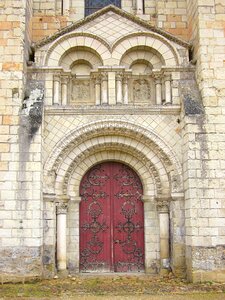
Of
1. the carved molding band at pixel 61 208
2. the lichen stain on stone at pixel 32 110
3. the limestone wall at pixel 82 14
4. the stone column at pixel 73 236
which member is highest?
the limestone wall at pixel 82 14

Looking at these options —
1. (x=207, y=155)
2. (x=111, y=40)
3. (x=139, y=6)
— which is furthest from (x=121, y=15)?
(x=207, y=155)

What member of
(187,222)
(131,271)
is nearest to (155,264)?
(131,271)

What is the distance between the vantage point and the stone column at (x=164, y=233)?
9.05 meters

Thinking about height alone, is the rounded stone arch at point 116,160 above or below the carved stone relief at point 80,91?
below

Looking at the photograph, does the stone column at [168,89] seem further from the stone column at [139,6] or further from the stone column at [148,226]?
the stone column at [148,226]

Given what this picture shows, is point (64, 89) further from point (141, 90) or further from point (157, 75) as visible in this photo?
point (157, 75)

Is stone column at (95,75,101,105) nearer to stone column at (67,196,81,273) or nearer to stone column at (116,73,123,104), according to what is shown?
stone column at (116,73,123,104)

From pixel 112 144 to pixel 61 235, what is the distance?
2386 mm

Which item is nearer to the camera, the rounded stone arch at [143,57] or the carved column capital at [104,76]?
the carved column capital at [104,76]

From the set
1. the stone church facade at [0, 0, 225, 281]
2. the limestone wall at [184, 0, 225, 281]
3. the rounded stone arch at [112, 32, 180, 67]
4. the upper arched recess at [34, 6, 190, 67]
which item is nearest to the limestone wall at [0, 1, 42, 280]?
the stone church facade at [0, 0, 225, 281]

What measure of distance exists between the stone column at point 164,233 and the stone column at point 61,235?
217 cm

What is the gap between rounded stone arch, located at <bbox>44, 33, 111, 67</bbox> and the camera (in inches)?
384

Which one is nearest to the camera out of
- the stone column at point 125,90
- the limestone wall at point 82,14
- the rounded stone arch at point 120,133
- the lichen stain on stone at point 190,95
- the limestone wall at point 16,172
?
the limestone wall at point 16,172

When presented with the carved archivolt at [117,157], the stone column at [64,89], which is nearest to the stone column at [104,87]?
the stone column at [64,89]
